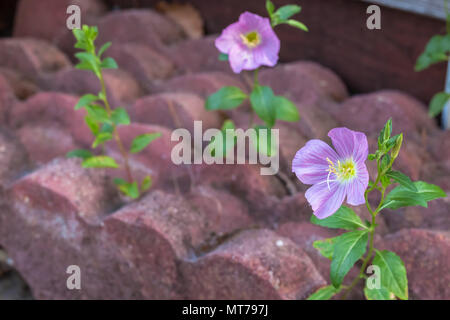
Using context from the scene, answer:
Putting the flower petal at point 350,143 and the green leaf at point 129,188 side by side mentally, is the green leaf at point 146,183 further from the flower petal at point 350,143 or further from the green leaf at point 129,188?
the flower petal at point 350,143

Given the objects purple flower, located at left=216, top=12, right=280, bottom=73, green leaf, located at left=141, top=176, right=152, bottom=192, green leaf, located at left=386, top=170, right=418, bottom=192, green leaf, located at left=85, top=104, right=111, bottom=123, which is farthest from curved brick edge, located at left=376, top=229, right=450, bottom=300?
green leaf, located at left=85, top=104, right=111, bottom=123

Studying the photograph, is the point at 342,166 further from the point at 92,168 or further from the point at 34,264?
the point at 34,264

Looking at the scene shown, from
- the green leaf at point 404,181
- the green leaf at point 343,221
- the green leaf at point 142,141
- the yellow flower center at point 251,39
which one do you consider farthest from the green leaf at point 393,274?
the green leaf at point 142,141

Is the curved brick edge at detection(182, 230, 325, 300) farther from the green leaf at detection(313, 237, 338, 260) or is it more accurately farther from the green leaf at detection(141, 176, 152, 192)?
the green leaf at detection(141, 176, 152, 192)

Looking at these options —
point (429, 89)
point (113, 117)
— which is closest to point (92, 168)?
point (113, 117)

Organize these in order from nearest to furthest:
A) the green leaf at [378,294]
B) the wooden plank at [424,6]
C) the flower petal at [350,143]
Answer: the flower petal at [350,143]
the green leaf at [378,294]
the wooden plank at [424,6]

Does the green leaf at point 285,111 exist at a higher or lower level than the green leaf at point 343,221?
higher
